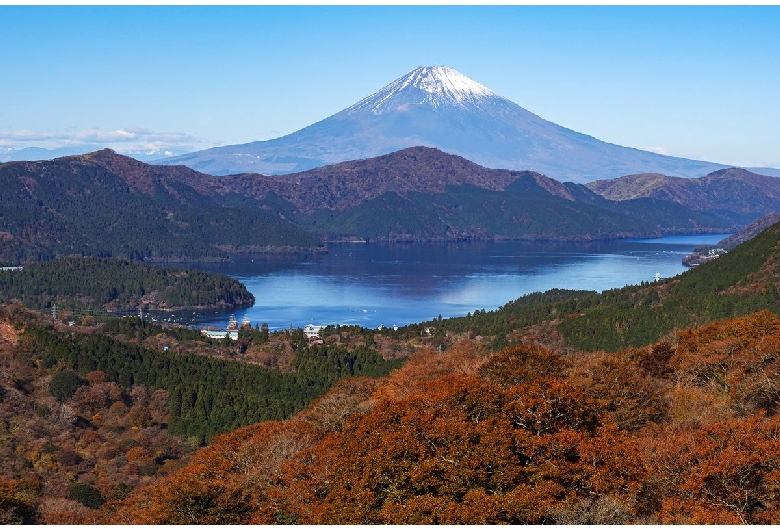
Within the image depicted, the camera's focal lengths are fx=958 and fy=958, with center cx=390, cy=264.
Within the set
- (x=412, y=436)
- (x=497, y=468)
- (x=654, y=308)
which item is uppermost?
(x=412, y=436)

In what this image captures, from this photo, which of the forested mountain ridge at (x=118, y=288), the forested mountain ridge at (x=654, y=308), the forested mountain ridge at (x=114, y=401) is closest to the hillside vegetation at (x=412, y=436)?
the forested mountain ridge at (x=114, y=401)

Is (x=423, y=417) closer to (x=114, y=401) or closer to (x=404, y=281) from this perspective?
(x=114, y=401)

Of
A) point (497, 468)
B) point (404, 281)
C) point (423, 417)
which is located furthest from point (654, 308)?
point (404, 281)

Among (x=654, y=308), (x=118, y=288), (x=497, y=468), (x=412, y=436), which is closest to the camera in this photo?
(x=497, y=468)

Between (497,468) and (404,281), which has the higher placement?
(497,468)

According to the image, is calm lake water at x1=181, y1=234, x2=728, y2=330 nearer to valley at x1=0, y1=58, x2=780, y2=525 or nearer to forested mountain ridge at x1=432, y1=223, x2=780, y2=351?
valley at x1=0, y1=58, x2=780, y2=525

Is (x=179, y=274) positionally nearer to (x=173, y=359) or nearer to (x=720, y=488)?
(x=173, y=359)

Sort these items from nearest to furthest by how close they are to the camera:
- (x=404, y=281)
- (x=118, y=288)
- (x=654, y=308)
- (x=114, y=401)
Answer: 1. (x=114, y=401)
2. (x=654, y=308)
3. (x=118, y=288)
4. (x=404, y=281)

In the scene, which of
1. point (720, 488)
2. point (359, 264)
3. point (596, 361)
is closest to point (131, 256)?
point (359, 264)

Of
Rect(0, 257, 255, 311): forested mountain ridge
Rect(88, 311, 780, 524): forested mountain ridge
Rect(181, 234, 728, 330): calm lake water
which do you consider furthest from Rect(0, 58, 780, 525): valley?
Rect(0, 257, 255, 311): forested mountain ridge

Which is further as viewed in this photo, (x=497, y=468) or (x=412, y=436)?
(x=412, y=436)
